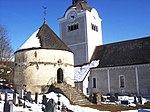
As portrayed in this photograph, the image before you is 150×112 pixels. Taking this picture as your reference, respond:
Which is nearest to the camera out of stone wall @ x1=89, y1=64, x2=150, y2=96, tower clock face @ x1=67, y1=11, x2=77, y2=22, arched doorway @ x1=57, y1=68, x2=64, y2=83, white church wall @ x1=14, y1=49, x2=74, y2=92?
white church wall @ x1=14, y1=49, x2=74, y2=92

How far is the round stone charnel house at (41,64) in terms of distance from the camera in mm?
25250

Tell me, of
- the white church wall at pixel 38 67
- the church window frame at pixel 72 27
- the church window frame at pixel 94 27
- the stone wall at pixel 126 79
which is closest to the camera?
the white church wall at pixel 38 67

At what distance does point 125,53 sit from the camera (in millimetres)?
34812

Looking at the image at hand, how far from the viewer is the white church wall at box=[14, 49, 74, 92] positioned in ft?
82.7

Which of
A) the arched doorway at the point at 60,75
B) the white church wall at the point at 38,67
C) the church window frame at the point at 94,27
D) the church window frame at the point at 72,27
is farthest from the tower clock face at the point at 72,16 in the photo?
the arched doorway at the point at 60,75

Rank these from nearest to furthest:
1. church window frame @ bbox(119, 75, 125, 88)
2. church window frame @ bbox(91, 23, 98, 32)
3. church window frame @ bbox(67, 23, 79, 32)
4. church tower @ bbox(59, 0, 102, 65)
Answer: church window frame @ bbox(119, 75, 125, 88), church tower @ bbox(59, 0, 102, 65), church window frame @ bbox(67, 23, 79, 32), church window frame @ bbox(91, 23, 98, 32)

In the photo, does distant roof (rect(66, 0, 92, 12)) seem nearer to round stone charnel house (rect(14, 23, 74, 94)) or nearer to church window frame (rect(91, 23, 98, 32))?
church window frame (rect(91, 23, 98, 32))

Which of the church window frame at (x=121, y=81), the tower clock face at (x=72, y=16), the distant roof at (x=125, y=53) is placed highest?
the tower clock face at (x=72, y=16)

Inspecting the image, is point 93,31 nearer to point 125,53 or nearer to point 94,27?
point 94,27

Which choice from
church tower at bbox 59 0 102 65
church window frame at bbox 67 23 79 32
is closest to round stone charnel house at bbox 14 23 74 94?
church tower at bbox 59 0 102 65

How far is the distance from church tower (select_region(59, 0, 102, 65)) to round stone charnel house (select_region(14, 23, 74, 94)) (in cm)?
1208

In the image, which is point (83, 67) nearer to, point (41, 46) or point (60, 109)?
point (41, 46)

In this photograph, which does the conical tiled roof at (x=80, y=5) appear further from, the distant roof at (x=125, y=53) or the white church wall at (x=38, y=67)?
the white church wall at (x=38, y=67)

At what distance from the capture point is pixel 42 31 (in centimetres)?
2852
